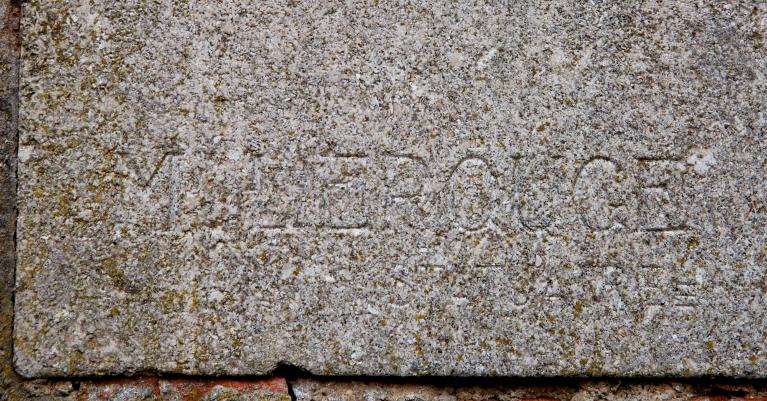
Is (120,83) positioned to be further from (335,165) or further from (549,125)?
(549,125)

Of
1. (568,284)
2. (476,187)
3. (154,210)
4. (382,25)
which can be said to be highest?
(382,25)

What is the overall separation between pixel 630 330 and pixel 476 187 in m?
0.64

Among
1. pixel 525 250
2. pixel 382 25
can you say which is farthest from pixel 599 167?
pixel 382 25

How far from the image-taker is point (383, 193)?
1675 millimetres

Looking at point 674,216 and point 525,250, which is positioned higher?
point 674,216

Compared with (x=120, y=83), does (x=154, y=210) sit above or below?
below

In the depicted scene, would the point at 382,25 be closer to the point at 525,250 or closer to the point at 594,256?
the point at 525,250

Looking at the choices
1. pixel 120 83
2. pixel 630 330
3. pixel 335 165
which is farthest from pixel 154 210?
pixel 630 330

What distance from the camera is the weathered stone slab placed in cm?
166

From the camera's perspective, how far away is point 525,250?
1.67 meters

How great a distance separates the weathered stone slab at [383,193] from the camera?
65.2 inches

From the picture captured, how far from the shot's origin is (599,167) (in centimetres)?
168

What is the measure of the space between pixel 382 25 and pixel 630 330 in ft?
3.97

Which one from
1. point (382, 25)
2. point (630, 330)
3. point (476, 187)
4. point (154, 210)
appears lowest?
point (630, 330)
